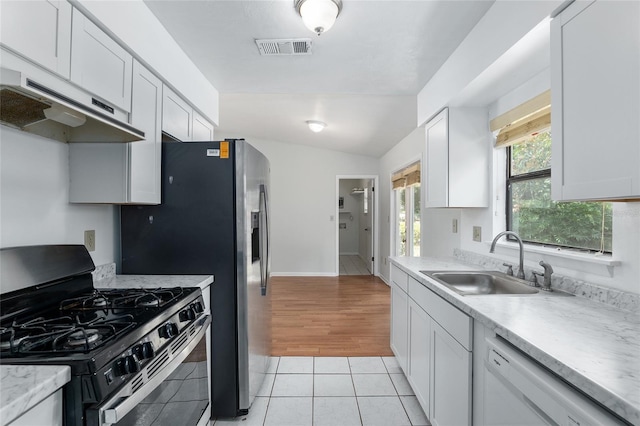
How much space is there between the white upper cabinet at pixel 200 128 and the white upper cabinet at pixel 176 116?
78 millimetres

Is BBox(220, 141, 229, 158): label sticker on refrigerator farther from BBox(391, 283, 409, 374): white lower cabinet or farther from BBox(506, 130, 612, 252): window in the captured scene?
BBox(506, 130, 612, 252): window

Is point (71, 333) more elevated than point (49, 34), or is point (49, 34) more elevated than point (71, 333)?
point (49, 34)

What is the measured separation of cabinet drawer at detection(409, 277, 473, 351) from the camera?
1.31 meters

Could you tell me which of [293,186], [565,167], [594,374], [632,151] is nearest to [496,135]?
[565,167]

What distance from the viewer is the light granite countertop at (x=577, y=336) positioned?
70 cm

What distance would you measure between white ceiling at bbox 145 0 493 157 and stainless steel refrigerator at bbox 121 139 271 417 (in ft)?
2.32

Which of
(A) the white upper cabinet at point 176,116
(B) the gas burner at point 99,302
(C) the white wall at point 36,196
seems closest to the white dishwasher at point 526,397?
(B) the gas burner at point 99,302

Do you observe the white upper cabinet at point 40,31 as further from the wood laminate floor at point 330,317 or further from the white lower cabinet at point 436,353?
the wood laminate floor at point 330,317

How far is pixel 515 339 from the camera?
0.98m

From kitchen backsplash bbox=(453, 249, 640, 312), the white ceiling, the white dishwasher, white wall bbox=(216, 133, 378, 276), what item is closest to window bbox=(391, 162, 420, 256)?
the white ceiling

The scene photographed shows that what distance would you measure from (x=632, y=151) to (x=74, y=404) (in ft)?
5.88

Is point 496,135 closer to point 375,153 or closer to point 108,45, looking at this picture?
point 108,45

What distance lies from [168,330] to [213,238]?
2.31ft

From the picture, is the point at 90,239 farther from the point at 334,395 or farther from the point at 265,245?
the point at 334,395
